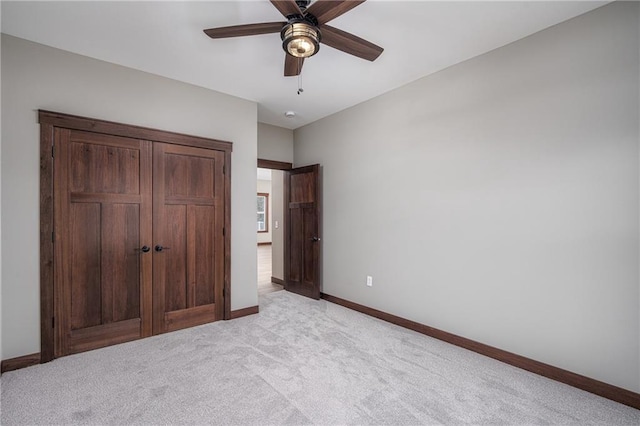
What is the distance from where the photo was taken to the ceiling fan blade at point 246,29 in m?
2.04

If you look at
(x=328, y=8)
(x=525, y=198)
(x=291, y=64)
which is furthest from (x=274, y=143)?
(x=525, y=198)

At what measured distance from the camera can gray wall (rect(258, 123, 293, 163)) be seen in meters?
4.96

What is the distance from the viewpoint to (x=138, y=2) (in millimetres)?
2195

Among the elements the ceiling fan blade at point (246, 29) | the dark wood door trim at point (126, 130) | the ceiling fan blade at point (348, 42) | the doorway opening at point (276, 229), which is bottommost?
the doorway opening at point (276, 229)

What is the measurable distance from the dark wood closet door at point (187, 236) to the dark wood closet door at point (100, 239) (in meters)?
0.11

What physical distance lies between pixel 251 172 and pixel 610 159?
141 inches

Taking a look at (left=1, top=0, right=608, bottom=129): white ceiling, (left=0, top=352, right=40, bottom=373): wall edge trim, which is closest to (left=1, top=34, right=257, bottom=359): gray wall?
(left=0, top=352, right=40, bottom=373): wall edge trim

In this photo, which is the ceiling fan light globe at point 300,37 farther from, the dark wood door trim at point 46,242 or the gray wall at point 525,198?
the dark wood door trim at point 46,242

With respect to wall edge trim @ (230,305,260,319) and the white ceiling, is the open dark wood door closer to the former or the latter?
wall edge trim @ (230,305,260,319)

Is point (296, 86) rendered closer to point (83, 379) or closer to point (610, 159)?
point (610, 159)

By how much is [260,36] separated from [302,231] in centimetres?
304

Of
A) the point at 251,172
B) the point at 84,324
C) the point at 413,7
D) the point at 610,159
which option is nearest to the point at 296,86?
the point at 251,172

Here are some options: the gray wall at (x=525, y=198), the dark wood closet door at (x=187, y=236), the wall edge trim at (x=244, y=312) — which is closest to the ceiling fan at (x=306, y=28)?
the gray wall at (x=525, y=198)

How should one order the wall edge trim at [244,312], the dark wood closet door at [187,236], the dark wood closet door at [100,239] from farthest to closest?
the wall edge trim at [244,312], the dark wood closet door at [187,236], the dark wood closet door at [100,239]
